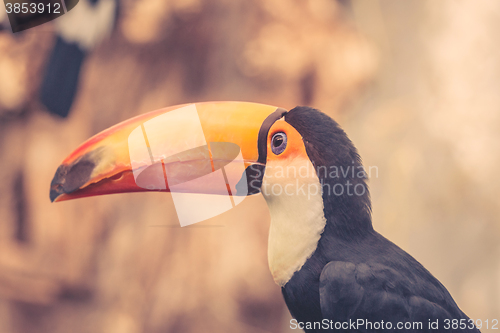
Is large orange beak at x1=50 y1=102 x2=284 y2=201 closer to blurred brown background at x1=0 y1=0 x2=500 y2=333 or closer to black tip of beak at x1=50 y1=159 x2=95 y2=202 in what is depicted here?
black tip of beak at x1=50 y1=159 x2=95 y2=202

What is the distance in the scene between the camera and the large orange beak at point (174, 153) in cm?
101

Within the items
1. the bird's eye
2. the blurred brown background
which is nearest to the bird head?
the bird's eye

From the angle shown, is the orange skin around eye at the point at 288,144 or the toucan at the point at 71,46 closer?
the orange skin around eye at the point at 288,144

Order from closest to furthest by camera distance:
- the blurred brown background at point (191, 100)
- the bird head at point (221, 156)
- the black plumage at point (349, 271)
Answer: the black plumage at point (349, 271), the bird head at point (221, 156), the blurred brown background at point (191, 100)

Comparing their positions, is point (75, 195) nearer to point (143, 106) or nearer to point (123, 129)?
point (123, 129)

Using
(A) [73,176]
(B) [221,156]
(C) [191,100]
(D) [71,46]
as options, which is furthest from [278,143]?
(D) [71,46]

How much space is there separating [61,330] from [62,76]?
147 centimetres

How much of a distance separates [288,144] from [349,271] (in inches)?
14.9

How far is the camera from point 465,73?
1.82m

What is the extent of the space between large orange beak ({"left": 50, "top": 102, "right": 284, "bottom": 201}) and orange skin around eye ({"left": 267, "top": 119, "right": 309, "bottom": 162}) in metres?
0.04

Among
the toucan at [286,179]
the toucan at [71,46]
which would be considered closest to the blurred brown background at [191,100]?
the toucan at [71,46]

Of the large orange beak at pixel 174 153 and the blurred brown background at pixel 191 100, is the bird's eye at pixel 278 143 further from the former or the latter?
the blurred brown background at pixel 191 100

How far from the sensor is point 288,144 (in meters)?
0.99

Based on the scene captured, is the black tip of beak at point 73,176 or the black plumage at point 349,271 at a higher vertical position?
the black tip of beak at point 73,176
